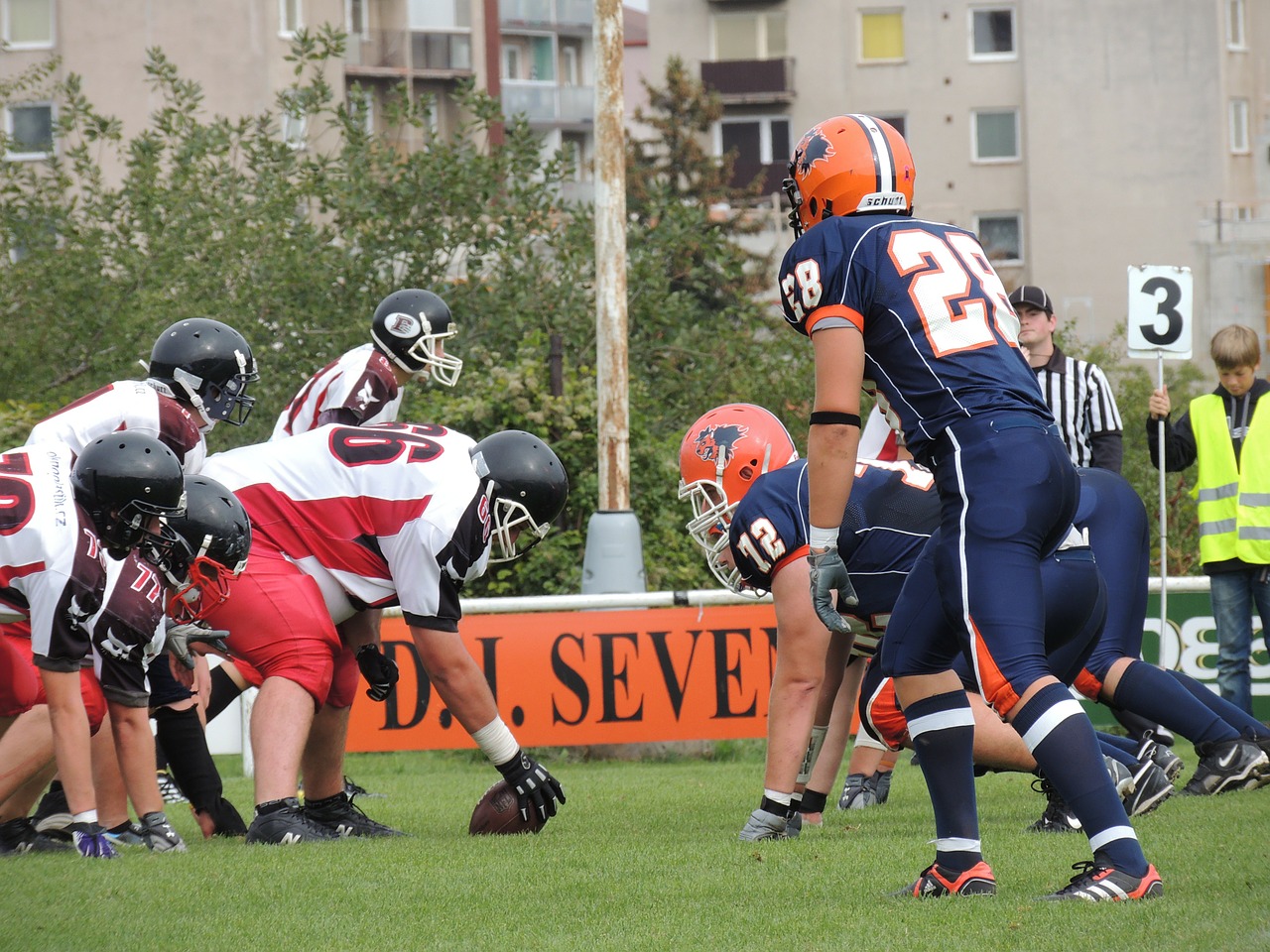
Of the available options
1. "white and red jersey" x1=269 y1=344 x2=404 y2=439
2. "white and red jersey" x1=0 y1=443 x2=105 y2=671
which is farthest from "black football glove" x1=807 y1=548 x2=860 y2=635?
"white and red jersey" x1=269 y1=344 x2=404 y2=439

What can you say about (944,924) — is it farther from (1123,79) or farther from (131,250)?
(1123,79)

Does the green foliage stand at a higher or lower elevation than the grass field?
higher

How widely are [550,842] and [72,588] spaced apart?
1.82 metres

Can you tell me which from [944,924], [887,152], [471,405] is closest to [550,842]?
[944,924]

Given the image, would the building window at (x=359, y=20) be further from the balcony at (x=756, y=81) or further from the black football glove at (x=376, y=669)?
the black football glove at (x=376, y=669)

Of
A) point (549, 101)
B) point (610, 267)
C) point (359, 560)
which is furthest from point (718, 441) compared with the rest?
point (549, 101)

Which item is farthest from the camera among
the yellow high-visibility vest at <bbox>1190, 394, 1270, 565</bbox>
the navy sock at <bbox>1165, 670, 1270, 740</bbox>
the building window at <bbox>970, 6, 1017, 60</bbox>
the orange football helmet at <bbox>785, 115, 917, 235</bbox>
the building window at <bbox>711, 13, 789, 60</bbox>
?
the building window at <bbox>711, 13, 789, 60</bbox>

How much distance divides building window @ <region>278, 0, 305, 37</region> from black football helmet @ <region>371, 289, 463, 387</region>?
2781 cm

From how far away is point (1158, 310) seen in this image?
1050 centimetres

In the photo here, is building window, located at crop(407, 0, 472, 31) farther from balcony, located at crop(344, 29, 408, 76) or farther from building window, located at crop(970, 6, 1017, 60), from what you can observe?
building window, located at crop(970, 6, 1017, 60)

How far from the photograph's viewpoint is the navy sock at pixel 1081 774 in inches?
157

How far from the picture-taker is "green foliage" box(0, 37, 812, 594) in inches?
560

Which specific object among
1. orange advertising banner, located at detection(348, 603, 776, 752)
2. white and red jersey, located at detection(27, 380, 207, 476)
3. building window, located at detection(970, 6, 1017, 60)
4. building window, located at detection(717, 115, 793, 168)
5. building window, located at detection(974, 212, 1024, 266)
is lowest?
orange advertising banner, located at detection(348, 603, 776, 752)

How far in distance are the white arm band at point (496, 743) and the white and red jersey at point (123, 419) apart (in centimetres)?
149
